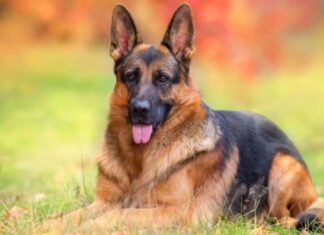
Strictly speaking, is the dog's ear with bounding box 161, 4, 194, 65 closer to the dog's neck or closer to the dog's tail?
the dog's neck

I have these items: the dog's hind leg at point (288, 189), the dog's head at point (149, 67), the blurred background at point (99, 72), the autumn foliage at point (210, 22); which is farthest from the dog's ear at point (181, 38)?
the autumn foliage at point (210, 22)

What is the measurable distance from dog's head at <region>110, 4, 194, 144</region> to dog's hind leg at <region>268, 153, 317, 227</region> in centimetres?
127

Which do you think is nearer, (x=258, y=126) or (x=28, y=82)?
(x=258, y=126)

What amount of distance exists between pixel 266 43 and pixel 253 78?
121 centimetres

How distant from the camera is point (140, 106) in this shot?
21.6 ft

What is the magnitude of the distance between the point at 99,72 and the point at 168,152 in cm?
1565

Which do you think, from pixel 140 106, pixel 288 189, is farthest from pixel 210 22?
pixel 140 106

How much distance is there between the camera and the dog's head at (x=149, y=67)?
6.67 metres

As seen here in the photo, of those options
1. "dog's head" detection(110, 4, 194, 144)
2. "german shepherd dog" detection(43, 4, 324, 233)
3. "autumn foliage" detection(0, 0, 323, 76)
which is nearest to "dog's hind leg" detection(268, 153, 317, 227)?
"german shepherd dog" detection(43, 4, 324, 233)

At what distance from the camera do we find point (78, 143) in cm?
1434

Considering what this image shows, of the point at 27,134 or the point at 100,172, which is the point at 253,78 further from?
the point at 100,172

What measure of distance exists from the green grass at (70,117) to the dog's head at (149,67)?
0.80 metres

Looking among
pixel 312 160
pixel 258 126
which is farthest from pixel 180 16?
pixel 312 160

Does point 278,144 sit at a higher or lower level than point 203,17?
lower
